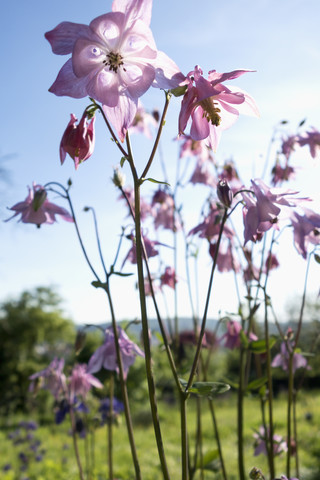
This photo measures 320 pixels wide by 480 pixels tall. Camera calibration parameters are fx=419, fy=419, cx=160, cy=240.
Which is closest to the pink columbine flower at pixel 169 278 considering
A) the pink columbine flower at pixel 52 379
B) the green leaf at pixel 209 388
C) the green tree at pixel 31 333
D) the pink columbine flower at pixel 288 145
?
the pink columbine flower at pixel 52 379

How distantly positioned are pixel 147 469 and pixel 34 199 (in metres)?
3.75

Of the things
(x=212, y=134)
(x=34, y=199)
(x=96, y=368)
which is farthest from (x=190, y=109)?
(x=96, y=368)

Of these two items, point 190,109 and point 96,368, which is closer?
point 190,109

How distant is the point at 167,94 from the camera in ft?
3.08

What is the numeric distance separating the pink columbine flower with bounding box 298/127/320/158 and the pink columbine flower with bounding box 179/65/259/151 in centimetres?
91

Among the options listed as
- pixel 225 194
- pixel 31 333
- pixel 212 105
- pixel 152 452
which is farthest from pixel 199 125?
pixel 31 333

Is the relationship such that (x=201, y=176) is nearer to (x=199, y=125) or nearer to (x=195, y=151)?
(x=195, y=151)

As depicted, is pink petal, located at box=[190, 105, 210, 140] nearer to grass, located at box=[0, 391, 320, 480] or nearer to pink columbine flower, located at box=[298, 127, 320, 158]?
pink columbine flower, located at box=[298, 127, 320, 158]

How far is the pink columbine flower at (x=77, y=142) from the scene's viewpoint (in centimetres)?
95

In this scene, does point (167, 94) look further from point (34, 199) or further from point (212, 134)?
point (34, 199)

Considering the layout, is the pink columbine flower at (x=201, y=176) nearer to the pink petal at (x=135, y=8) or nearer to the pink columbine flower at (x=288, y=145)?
the pink columbine flower at (x=288, y=145)

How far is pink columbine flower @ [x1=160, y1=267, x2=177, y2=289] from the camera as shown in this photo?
1927mm

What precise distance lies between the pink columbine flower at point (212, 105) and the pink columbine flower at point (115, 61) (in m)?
0.04

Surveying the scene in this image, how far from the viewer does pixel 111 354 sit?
4.90 feet
